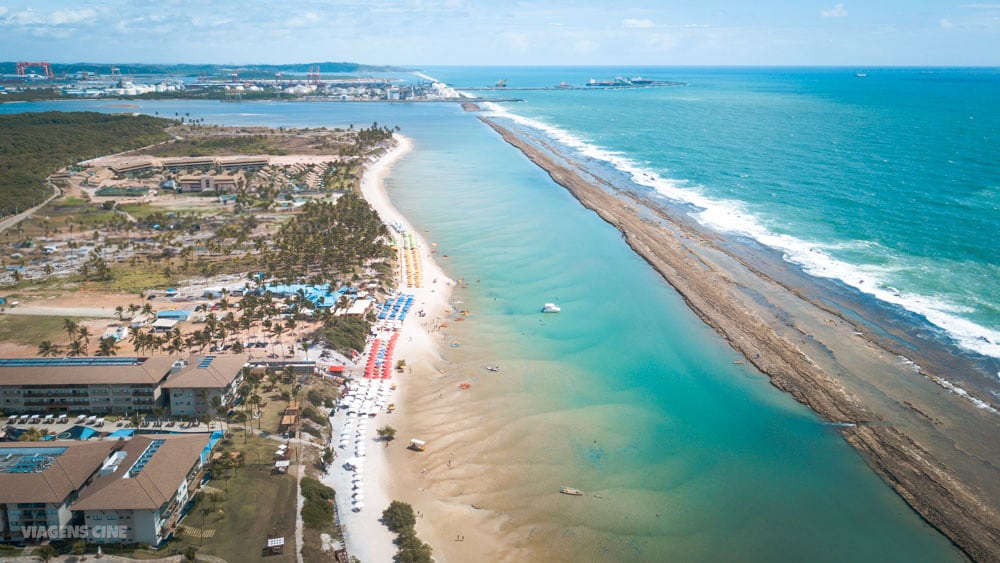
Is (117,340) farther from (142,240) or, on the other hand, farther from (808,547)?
(808,547)

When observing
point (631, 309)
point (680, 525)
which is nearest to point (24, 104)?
point (631, 309)

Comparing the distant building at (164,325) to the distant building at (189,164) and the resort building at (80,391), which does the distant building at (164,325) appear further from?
the distant building at (189,164)

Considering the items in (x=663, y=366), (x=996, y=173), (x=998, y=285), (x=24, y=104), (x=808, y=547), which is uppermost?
(x=24, y=104)

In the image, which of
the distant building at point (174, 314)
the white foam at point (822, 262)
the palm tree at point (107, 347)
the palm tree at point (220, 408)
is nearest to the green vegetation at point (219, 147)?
the white foam at point (822, 262)

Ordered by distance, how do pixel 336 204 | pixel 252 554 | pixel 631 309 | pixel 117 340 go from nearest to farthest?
pixel 252 554, pixel 117 340, pixel 631 309, pixel 336 204

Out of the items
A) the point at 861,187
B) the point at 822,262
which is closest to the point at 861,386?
the point at 822,262

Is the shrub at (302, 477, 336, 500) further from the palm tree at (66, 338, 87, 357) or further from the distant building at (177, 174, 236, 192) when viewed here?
the distant building at (177, 174, 236, 192)
